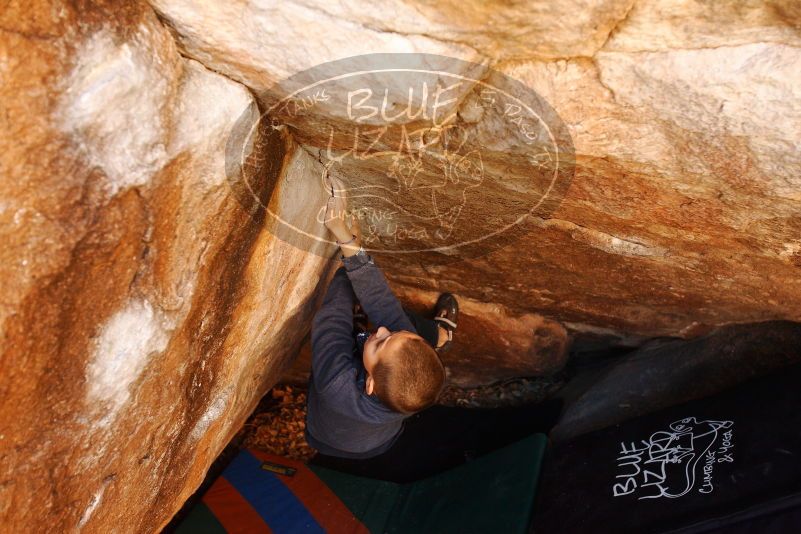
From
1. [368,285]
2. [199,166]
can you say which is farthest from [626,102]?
[368,285]

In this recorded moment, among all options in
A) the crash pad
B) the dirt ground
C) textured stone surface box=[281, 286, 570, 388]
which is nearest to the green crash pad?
the crash pad

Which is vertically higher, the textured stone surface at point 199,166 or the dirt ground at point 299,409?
the textured stone surface at point 199,166

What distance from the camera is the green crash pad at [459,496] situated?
2.43 metres

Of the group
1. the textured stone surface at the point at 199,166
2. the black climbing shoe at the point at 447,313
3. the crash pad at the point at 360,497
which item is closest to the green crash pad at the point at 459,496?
the crash pad at the point at 360,497

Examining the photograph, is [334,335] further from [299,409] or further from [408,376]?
[299,409]

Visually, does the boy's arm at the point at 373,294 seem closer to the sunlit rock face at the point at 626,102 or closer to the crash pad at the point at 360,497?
the sunlit rock face at the point at 626,102

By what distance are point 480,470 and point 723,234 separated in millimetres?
1486

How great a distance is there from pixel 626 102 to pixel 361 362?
3.65ft

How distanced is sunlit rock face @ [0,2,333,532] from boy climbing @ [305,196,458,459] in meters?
0.34

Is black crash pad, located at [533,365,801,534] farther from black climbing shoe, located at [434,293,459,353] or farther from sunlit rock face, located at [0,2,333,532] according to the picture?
sunlit rock face, located at [0,2,333,532]

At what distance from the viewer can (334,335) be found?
1.96 meters

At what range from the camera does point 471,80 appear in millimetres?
1225

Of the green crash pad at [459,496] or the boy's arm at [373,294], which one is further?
the green crash pad at [459,496]

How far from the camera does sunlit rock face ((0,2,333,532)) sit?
0.97 metres
